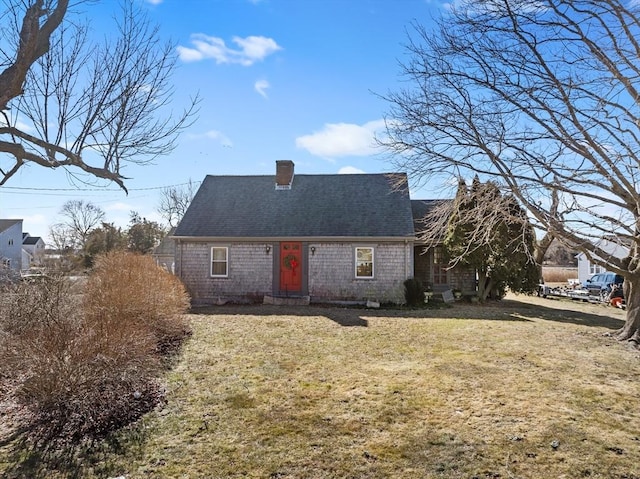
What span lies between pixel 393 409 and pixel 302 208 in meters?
12.8

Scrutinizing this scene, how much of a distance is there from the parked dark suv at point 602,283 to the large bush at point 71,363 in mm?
20379

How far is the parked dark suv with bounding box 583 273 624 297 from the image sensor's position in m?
20.2

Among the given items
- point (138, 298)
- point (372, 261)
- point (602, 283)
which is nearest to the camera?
point (138, 298)

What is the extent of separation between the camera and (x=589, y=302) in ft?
62.8

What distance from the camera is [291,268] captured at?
1644 centimetres

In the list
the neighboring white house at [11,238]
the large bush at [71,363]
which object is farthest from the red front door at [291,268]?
the neighboring white house at [11,238]

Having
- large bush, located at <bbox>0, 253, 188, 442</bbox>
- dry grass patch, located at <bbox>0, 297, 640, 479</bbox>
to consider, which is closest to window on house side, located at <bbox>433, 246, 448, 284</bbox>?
dry grass patch, located at <bbox>0, 297, 640, 479</bbox>

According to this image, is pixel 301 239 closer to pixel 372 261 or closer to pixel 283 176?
pixel 372 261

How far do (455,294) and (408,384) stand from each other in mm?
11528

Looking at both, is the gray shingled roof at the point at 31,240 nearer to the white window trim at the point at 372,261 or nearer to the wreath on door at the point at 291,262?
the wreath on door at the point at 291,262

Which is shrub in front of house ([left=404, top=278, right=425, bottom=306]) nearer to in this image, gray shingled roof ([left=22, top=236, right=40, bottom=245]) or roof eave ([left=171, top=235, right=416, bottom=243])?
roof eave ([left=171, top=235, right=416, bottom=243])

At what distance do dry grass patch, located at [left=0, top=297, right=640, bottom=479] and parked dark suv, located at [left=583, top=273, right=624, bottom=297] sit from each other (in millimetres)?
12214

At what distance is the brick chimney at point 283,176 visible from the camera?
61.7ft

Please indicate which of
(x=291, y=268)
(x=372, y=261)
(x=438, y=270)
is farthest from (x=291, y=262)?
(x=438, y=270)
